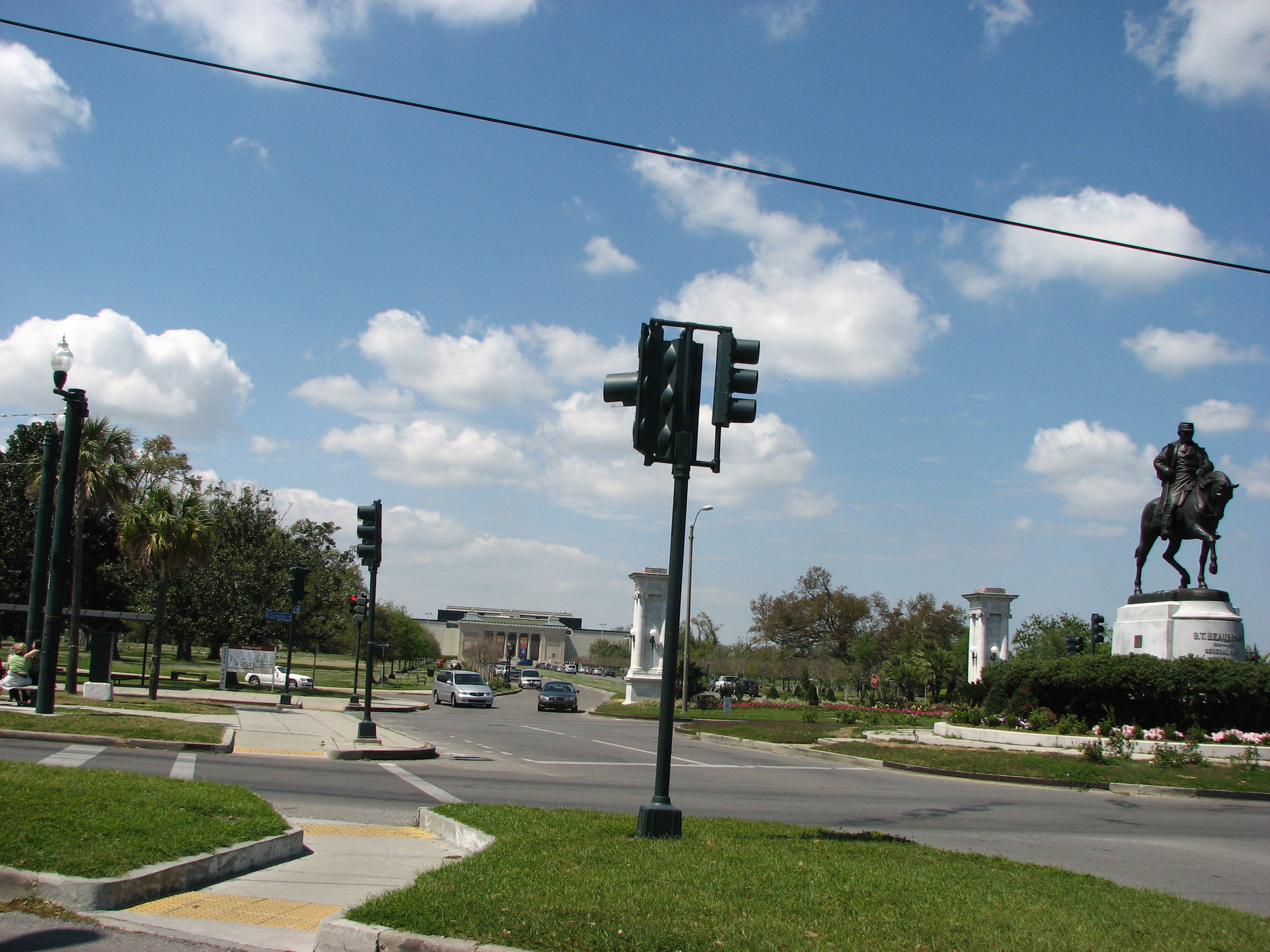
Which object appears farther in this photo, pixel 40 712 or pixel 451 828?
pixel 40 712

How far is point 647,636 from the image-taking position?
44.2 m

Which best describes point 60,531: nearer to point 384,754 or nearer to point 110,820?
point 384,754

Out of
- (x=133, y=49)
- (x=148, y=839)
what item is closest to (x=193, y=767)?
(x=148, y=839)

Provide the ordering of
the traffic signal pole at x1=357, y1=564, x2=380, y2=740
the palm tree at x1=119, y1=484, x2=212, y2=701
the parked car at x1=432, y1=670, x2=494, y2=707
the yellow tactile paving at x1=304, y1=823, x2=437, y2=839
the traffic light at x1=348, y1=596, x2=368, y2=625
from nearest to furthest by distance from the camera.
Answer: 1. the yellow tactile paving at x1=304, y1=823, x2=437, y2=839
2. the traffic signal pole at x1=357, y1=564, x2=380, y2=740
3. the traffic light at x1=348, y1=596, x2=368, y2=625
4. the palm tree at x1=119, y1=484, x2=212, y2=701
5. the parked car at x1=432, y1=670, x2=494, y2=707

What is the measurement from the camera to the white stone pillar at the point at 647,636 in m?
43.7

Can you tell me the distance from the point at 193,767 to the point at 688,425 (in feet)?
31.8

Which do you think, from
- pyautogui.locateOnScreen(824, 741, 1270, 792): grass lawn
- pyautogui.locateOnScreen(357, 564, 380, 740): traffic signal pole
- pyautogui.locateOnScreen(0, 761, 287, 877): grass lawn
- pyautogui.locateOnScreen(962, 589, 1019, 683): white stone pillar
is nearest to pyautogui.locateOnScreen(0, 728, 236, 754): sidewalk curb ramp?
pyautogui.locateOnScreen(357, 564, 380, 740): traffic signal pole

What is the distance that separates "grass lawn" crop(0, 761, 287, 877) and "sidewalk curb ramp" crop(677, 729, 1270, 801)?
13733mm

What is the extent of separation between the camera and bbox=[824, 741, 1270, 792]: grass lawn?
17109mm

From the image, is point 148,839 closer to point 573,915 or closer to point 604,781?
point 573,915

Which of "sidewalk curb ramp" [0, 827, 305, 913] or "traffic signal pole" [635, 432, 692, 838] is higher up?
"traffic signal pole" [635, 432, 692, 838]

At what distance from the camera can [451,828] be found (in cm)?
914

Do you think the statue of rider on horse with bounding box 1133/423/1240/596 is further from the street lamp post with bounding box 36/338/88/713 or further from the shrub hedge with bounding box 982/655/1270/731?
the street lamp post with bounding box 36/338/88/713

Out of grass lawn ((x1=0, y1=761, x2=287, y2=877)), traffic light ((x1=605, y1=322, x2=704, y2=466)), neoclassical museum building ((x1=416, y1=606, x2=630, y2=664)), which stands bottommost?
neoclassical museum building ((x1=416, y1=606, x2=630, y2=664))
